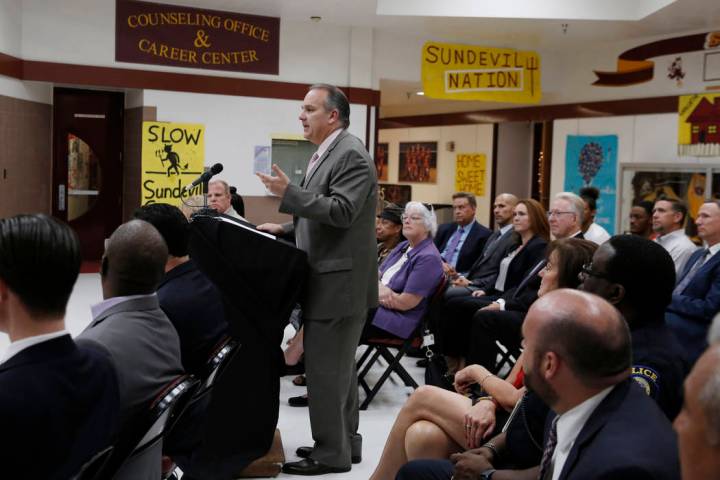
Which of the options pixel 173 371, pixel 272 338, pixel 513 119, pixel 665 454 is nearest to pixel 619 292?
pixel 665 454

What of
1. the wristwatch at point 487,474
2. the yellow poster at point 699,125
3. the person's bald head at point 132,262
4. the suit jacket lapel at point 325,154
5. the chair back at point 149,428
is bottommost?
the wristwatch at point 487,474

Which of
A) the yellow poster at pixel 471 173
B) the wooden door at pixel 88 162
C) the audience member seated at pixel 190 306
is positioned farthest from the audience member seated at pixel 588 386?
the yellow poster at pixel 471 173

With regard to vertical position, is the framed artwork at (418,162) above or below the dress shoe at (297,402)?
above

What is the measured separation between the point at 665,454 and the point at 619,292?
90 cm

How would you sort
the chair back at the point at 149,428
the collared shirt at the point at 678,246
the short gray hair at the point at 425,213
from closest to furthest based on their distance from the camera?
the chair back at the point at 149,428
the short gray hair at the point at 425,213
the collared shirt at the point at 678,246

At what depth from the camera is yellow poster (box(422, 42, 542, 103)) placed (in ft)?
31.7

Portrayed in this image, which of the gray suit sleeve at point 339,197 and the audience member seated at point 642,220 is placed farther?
the audience member seated at point 642,220

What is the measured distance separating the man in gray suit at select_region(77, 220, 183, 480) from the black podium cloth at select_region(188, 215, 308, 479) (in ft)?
3.59

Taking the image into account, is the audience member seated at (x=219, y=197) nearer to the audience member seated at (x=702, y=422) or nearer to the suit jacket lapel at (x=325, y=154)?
the suit jacket lapel at (x=325, y=154)

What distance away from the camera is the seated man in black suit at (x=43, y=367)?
58.1 inches

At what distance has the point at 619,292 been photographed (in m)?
2.48

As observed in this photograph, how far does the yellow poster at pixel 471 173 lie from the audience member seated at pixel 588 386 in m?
11.5

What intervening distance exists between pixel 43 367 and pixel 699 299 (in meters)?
3.94

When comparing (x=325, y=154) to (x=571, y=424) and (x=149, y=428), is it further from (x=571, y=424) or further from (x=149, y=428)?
(x=571, y=424)
